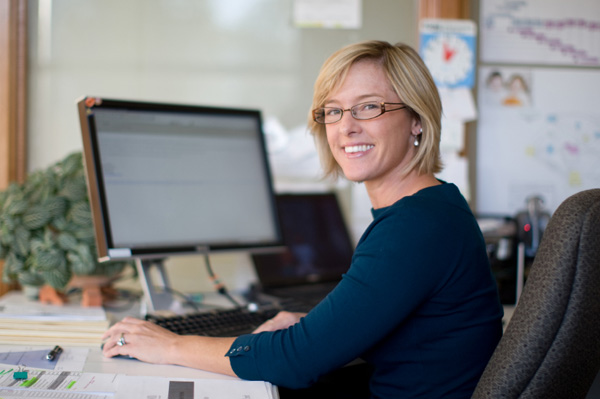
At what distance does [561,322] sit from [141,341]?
2.28 feet

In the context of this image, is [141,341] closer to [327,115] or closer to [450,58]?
[327,115]

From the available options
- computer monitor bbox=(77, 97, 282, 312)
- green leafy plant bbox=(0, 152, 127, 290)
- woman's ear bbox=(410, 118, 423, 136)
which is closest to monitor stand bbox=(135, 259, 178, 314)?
computer monitor bbox=(77, 97, 282, 312)

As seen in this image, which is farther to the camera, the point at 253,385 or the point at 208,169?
the point at 208,169

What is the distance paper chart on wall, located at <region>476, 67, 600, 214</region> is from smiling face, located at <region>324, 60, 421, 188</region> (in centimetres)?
85

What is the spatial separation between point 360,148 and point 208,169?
0.50m

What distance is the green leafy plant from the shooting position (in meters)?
1.30

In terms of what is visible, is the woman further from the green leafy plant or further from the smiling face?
the green leafy plant

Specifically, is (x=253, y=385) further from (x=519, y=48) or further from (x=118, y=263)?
(x=519, y=48)

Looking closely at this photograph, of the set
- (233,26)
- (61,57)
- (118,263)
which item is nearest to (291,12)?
(233,26)

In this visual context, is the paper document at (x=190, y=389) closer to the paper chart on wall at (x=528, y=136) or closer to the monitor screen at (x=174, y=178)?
the monitor screen at (x=174, y=178)

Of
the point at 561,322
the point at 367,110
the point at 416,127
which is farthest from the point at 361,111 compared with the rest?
the point at 561,322

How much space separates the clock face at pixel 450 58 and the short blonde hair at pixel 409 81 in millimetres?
724

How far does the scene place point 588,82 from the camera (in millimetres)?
1845

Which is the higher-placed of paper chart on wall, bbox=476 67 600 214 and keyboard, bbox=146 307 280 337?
paper chart on wall, bbox=476 67 600 214
